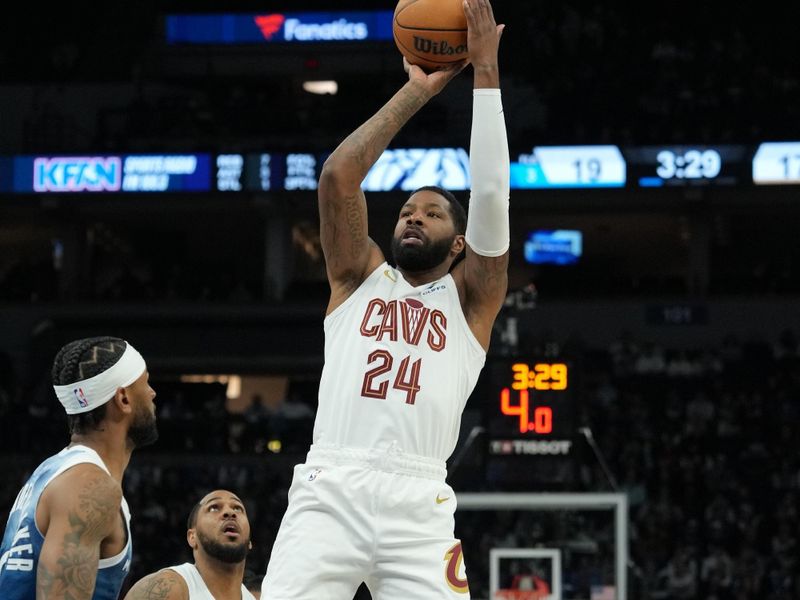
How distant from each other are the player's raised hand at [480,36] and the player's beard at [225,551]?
2.94m

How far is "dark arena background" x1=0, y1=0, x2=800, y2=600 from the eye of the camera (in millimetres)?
21547

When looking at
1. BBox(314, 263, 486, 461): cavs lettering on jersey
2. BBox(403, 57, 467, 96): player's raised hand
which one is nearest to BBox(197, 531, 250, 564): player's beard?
BBox(314, 263, 486, 461): cavs lettering on jersey

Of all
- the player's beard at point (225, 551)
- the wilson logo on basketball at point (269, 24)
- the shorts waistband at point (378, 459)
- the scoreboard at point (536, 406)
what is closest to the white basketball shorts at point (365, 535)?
the shorts waistband at point (378, 459)

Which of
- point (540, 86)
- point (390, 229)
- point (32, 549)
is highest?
point (540, 86)

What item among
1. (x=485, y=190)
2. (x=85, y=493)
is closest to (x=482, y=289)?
(x=485, y=190)

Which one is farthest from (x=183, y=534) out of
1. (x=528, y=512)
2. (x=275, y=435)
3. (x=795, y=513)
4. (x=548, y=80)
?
(x=548, y=80)

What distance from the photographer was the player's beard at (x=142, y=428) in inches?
176

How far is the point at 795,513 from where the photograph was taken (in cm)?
2014

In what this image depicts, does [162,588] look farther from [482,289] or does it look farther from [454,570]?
[482,289]

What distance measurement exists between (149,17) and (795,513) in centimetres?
1766

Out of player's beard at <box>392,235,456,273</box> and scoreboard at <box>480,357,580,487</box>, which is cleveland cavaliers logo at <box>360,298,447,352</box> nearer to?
player's beard at <box>392,235,456,273</box>

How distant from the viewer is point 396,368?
463cm

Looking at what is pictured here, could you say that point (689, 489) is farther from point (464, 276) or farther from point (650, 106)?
point (464, 276)

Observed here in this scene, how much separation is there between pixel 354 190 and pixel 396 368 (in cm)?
59
